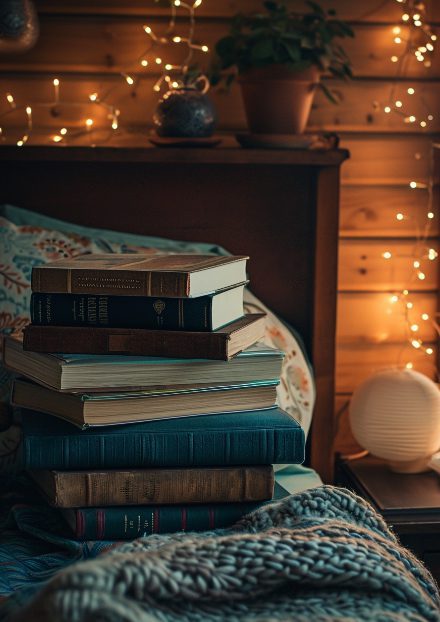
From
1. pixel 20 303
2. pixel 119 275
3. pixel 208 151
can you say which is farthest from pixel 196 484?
pixel 208 151

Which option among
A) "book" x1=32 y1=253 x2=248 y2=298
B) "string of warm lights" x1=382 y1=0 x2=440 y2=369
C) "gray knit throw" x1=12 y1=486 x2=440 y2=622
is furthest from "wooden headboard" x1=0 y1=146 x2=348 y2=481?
"gray knit throw" x1=12 y1=486 x2=440 y2=622

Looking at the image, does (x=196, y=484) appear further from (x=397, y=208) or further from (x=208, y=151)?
(x=397, y=208)

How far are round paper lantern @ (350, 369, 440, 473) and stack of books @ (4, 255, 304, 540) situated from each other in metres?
0.57

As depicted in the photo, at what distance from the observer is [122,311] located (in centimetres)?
114

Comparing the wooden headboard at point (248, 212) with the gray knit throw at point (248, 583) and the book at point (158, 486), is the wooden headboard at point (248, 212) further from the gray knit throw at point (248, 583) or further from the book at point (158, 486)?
the gray knit throw at point (248, 583)

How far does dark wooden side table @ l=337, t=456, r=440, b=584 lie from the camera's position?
149 centimetres

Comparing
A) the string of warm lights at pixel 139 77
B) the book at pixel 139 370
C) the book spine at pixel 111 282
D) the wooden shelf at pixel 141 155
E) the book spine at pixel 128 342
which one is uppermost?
the string of warm lights at pixel 139 77

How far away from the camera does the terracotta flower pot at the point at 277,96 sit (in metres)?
1.72

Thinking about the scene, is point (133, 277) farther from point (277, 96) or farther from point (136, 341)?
point (277, 96)

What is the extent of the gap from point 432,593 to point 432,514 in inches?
23.1

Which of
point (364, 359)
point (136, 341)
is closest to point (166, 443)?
point (136, 341)

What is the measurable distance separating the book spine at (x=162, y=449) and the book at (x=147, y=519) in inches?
2.1

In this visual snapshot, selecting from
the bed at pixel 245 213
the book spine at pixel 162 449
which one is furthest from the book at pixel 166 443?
the bed at pixel 245 213

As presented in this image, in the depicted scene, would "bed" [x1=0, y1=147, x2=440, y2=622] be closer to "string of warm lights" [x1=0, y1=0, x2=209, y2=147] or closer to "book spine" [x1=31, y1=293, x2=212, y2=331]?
"string of warm lights" [x1=0, y1=0, x2=209, y2=147]
